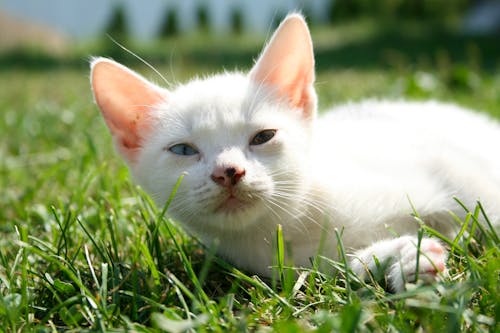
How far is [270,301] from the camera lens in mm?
1311

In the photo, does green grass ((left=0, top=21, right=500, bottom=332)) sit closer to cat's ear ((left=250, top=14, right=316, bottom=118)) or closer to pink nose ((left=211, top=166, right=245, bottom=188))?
pink nose ((left=211, top=166, right=245, bottom=188))

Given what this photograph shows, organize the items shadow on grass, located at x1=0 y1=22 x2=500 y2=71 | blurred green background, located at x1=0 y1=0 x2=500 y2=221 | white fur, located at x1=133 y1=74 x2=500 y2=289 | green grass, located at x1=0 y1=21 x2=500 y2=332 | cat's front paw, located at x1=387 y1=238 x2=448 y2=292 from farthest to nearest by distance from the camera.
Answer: shadow on grass, located at x1=0 y1=22 x2=500 y2=71 < blurred green background, located at x1=0 y1=0 x2=500 y2=221 < white fur, located at x1=133 y1=74 x2=500 y2=289 < cat's front paw, located at x1=387 y1=238 x2=448 y2=292 < green grass, located at x1=0 y1=21 x2=500 y2=332

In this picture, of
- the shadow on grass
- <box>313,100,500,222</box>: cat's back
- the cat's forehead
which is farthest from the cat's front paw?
the shadow on grass

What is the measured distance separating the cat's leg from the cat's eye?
16.9 inches

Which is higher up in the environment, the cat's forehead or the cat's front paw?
the cat's forehead

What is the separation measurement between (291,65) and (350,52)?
7.56 m

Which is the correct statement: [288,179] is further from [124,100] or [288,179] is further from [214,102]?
[124,100]

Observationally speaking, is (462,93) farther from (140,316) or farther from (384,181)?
(140,316)

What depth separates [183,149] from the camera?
5.43ft

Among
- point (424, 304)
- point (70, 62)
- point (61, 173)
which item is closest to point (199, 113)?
point (424, 304)

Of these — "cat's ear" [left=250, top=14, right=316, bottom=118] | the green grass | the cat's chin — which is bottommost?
the green grass

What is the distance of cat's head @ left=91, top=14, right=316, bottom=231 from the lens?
1.52 m

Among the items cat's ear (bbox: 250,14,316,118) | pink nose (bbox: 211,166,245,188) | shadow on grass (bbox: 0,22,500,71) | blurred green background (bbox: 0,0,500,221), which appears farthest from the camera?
shadow on grass (bbox: 0,22,500,71)

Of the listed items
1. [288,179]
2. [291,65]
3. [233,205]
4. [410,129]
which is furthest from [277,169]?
[410,129]
